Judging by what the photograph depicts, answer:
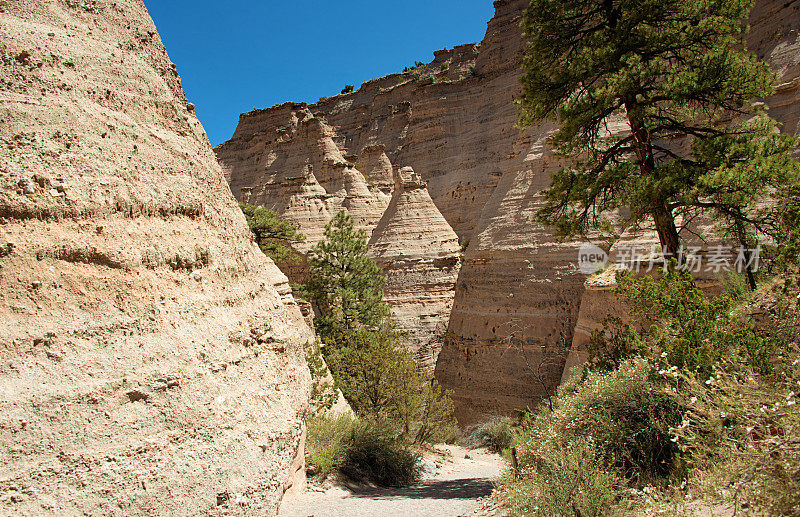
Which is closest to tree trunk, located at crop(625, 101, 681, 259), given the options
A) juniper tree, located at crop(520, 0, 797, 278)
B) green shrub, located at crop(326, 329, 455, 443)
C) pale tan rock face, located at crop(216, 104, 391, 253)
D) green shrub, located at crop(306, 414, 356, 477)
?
juniper tree, located at crop(520, 0, 797, 278)

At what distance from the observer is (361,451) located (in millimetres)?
8875

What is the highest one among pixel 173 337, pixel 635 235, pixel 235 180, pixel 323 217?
pixel 235 180

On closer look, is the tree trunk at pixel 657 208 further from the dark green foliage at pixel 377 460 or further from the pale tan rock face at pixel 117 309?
the dark green foliage at pixel 377 460

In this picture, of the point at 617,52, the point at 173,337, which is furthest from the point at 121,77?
the point at 617,52

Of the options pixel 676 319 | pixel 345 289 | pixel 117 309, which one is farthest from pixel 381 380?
pixel 117 309

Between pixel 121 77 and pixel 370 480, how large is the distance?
7.37 meters

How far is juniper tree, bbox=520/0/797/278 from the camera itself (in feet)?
22.1

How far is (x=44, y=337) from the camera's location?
326 cm

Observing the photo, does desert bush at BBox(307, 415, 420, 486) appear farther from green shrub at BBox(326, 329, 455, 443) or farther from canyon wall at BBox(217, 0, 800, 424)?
canyon wall at BBox(217, 0, 800, 424)

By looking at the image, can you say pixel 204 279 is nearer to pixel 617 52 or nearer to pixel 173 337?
pixel 173 337

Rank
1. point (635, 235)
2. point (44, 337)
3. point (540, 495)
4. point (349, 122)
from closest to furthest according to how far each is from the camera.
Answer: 1. point (44, 337)
2. point (540, 495)
3. point (635, 235)
4. point (349, 122)

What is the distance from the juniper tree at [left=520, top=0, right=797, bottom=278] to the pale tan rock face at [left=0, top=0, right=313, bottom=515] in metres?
A: 5.96

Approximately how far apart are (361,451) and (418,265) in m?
10.4

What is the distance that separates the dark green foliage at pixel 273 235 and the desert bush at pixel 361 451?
11758 millimetres
